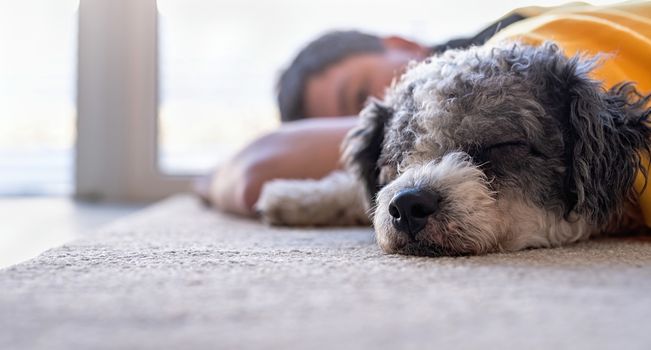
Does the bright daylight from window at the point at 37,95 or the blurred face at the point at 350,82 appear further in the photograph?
the bright daylight from window at the point at 37,95

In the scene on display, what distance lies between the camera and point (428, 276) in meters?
1.21

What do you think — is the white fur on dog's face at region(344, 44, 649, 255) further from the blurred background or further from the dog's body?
the blurred background

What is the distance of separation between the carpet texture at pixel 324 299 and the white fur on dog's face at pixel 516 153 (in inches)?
2.6

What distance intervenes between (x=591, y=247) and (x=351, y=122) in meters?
1.20

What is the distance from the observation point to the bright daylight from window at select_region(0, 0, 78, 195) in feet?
13.1

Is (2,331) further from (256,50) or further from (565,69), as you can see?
(256,50)

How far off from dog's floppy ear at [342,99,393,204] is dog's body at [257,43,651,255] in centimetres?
14

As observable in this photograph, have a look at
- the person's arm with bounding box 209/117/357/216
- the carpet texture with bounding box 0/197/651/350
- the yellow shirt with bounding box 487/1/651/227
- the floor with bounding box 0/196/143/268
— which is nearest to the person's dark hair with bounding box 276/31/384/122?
the person's arm with bounding box 209/117/357/216

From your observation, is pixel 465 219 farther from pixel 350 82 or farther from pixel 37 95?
pixel 37 95

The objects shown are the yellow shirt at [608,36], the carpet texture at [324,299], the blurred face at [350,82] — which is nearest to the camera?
the carpet texture at [324,299]

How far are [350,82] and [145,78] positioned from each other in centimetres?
135

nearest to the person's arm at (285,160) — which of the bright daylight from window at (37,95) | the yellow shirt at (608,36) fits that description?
the yellow shirt at (608,36)

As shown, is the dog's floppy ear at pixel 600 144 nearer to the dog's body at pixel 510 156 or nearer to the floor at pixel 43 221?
the dog's body at pixel 510 156

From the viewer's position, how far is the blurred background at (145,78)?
3912 mm
